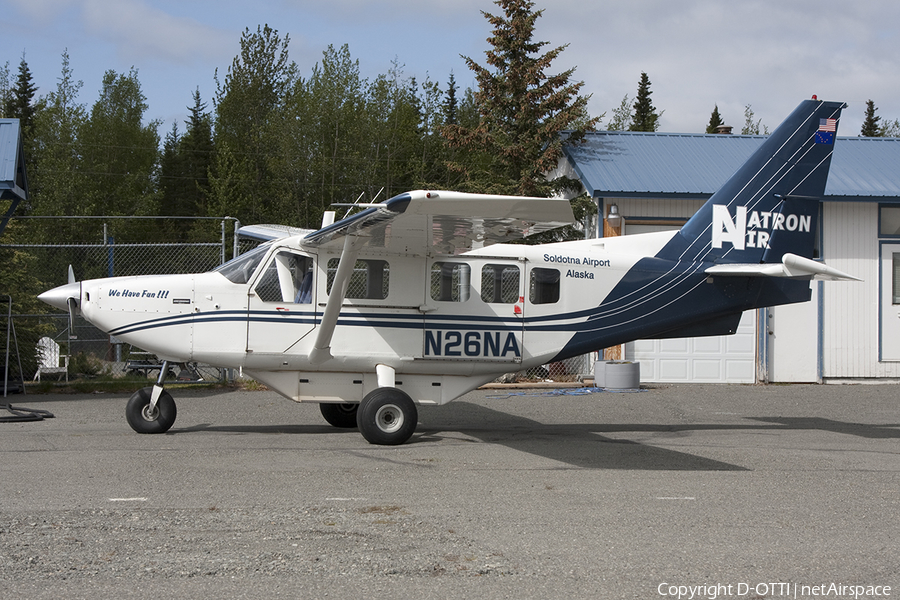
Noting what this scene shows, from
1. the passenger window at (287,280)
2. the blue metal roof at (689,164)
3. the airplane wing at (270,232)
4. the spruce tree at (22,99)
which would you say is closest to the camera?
the passenger window at (287,280)

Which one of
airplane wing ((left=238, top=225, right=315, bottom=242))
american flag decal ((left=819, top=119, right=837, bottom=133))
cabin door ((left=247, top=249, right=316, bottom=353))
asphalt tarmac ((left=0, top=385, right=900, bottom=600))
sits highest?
american flag decal ((left=819, top=119, right=837, bottom=133))

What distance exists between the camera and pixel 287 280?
31.3 ft

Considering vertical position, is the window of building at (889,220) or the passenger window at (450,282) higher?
the window of building at (889,220)

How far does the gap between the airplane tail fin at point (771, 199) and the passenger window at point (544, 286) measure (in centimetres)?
177

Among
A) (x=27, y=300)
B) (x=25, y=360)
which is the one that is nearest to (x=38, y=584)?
(x=25, y=360)

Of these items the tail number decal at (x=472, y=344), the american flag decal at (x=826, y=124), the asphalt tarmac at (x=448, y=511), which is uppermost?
the american flag decal at (x=826, y=124)

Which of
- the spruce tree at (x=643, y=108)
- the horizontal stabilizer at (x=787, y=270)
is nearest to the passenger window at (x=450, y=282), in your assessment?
the horizontal stabilizer at (x=787, y=270)

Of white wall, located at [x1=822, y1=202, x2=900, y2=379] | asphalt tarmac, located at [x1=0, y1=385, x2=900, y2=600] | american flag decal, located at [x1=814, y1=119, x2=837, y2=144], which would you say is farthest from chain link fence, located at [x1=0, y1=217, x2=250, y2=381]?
white wall, located at [x1=822, y1=202, x2=900, y2=379]

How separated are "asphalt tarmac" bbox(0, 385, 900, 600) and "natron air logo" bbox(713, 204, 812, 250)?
257cm

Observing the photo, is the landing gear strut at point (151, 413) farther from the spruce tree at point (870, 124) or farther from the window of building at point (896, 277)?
the spruce tree at point (870, 124)

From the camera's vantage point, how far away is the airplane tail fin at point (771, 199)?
10.7m

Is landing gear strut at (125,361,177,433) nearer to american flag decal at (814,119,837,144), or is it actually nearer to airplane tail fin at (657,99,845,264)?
airplane tail fin at (657,99,845,264)

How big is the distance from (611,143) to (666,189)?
2.83m

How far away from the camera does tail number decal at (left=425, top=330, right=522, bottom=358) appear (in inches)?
384
